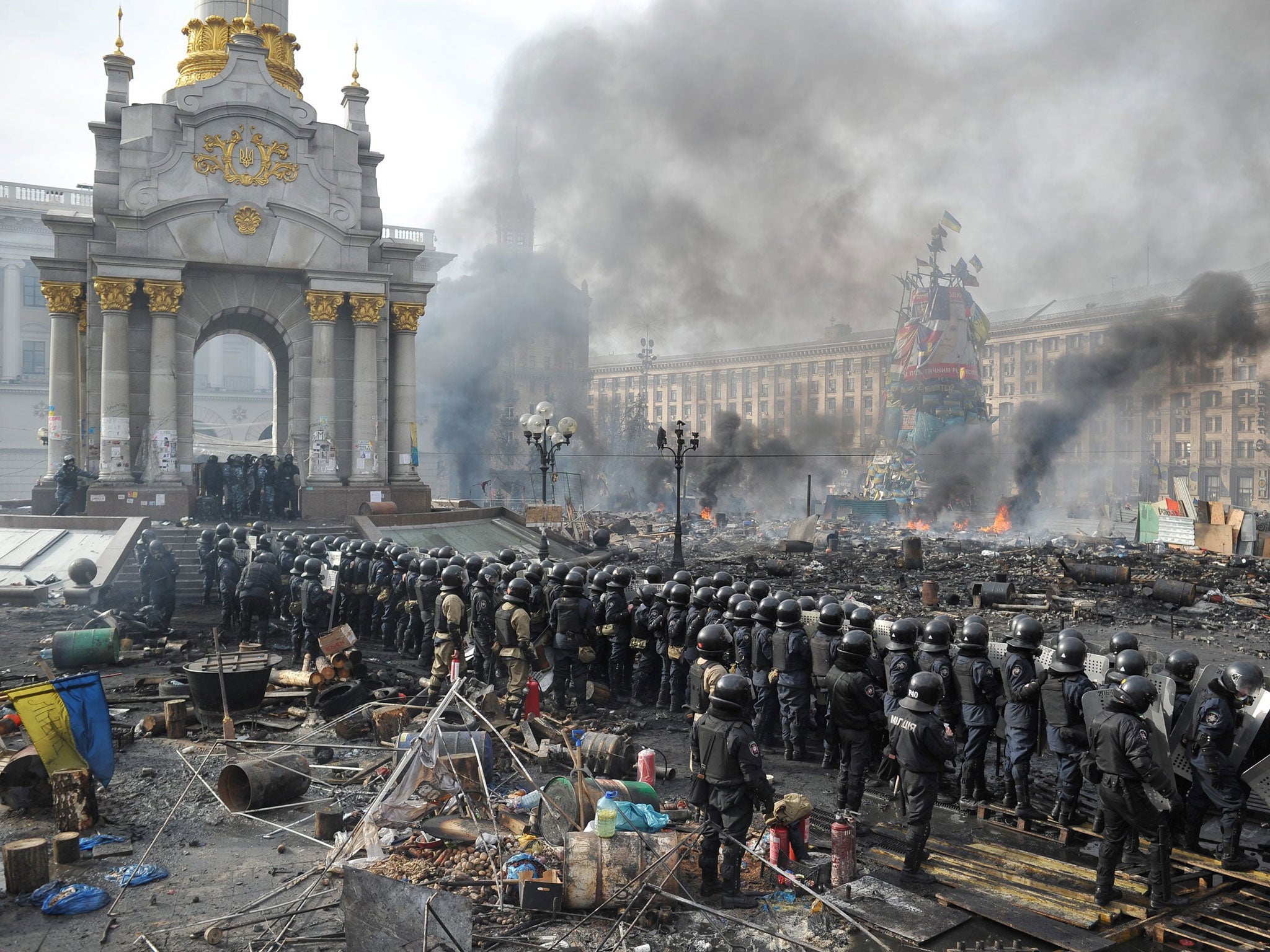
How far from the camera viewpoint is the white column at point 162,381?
82.1ft

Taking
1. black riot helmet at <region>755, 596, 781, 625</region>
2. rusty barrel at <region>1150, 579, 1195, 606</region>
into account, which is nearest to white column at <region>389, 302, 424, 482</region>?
black riot helmet at <region>755, 596, 781, 625</region>

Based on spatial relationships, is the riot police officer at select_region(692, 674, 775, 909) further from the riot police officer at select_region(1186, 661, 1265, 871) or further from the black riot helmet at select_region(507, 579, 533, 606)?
the black riot helmet at select_region(507, 579, 533, 606)

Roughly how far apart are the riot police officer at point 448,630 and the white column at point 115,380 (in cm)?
1687

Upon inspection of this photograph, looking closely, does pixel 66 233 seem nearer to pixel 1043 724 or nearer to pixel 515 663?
pixel 515 663

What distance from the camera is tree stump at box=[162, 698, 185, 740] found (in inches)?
398

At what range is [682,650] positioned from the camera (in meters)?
11.4

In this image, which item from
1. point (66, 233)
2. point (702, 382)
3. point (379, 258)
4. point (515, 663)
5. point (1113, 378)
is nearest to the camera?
point (515, 663)

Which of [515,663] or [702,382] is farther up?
[702,382]

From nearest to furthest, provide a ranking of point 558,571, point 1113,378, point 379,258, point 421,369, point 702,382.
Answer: point 558,571 < point 379,258 < point 1113,378 < point 421,369 < point 702,382

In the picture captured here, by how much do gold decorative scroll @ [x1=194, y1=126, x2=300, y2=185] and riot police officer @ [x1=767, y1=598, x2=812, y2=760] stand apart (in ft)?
75.4

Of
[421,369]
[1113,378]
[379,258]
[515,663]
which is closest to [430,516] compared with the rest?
[379,258]

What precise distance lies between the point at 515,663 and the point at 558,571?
181cm

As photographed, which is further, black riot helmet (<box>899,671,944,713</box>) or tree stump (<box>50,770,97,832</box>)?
tree stump (<box>50,770,97,832</box>)

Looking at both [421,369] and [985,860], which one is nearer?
[985,860]
